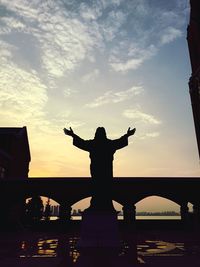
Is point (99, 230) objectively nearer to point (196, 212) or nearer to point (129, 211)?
point (129, 211)

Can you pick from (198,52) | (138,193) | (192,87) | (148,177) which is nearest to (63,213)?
(138,193)

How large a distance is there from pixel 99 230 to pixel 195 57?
30.5 metres

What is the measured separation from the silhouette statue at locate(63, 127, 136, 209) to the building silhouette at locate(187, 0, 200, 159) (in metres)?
24.3

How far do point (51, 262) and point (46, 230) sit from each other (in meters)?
16.5

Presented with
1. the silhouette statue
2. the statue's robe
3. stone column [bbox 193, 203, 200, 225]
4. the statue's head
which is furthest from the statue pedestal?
stone column [bbox 193, 203, 200, 225]

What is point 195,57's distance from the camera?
31953 millimetres

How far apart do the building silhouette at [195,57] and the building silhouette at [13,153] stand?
909 inches

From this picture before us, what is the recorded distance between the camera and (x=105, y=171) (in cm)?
863

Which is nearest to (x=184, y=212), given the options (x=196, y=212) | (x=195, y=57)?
(x=196, y=212)

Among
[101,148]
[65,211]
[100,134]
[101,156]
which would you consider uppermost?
[100,134]

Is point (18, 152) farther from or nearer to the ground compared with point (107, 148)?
farther from the ground

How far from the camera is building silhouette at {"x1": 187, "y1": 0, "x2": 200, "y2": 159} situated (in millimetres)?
29891

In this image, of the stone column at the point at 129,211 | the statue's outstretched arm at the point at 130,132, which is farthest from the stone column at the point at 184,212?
the statue's outstretched arm at the point at 130,132

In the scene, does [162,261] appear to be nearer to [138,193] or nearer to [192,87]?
[138,193]
